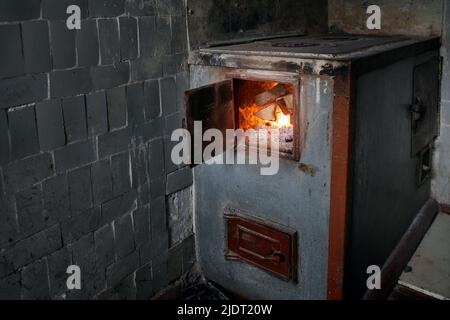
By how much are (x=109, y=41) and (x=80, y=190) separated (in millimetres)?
920

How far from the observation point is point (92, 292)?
2.91 metres

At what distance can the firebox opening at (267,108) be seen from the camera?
3040 millimetres

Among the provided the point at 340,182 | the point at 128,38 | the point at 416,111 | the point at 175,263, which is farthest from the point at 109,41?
the point at 416,111

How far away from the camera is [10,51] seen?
2.21 m

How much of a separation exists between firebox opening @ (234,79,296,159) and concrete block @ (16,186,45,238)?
1403 millimetres

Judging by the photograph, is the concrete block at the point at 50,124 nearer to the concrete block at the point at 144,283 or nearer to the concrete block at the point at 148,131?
the concrete block at the point at 148,131

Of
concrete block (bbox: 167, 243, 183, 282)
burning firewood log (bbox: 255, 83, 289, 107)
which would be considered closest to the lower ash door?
concrete block (bbox: 167, 243, 183, 282)

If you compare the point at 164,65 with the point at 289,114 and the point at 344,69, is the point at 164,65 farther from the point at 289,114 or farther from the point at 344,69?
the point at 344,69

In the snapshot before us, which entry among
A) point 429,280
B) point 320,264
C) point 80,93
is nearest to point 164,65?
point 80,93

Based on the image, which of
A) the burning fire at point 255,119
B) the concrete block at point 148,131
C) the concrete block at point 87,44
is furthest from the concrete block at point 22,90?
the burning fire at point 255,119

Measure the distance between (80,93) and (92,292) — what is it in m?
1.29

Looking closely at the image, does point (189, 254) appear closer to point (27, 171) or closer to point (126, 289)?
point (126, 289)

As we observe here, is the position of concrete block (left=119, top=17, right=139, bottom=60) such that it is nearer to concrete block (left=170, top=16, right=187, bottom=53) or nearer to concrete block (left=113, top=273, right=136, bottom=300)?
concrete block (left=170, top=16, right=187, bottom=53)

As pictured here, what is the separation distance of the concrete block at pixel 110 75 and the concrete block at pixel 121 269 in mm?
1193
